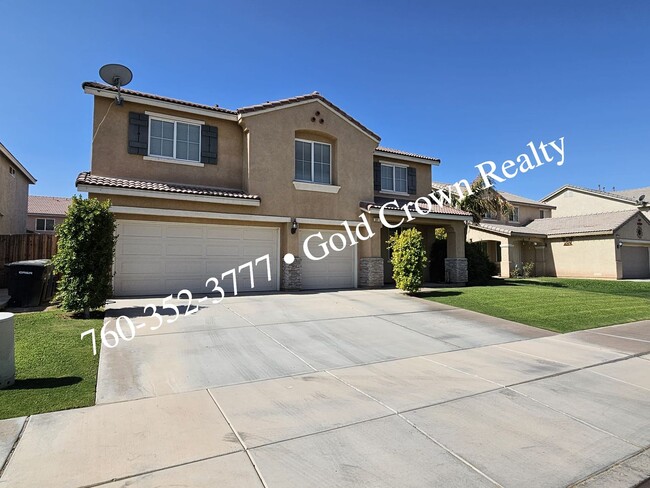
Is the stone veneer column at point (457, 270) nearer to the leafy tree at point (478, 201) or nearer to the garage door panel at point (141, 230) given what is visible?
the leafy tree at point (478, 201)

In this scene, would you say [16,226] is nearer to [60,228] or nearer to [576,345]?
[60,228]

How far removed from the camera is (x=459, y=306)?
38.2 feet

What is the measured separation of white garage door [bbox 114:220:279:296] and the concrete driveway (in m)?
5.33

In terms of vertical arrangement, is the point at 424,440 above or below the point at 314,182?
below

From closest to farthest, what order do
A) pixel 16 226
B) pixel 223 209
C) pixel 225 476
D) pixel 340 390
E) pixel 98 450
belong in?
pixel 225 476
pixel 98 450
pixel 340 390
pixel 223 209
pixel 16 226

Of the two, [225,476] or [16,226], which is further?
[16,226]

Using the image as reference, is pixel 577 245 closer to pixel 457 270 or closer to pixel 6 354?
pixel 457 270

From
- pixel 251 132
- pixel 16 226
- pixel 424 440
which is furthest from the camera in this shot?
pixel 16 226

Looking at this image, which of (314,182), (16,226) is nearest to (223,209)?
(314,182)

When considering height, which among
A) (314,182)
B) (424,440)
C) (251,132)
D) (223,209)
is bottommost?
(424,440)

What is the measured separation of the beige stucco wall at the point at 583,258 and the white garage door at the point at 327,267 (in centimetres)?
1973

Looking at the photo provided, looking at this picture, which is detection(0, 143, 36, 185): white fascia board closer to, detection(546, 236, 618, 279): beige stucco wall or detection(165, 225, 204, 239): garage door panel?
detection(165, 225, 204, 239): garage door panel

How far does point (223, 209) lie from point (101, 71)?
5693 mm

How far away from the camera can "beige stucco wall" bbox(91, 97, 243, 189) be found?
12.6 metres
